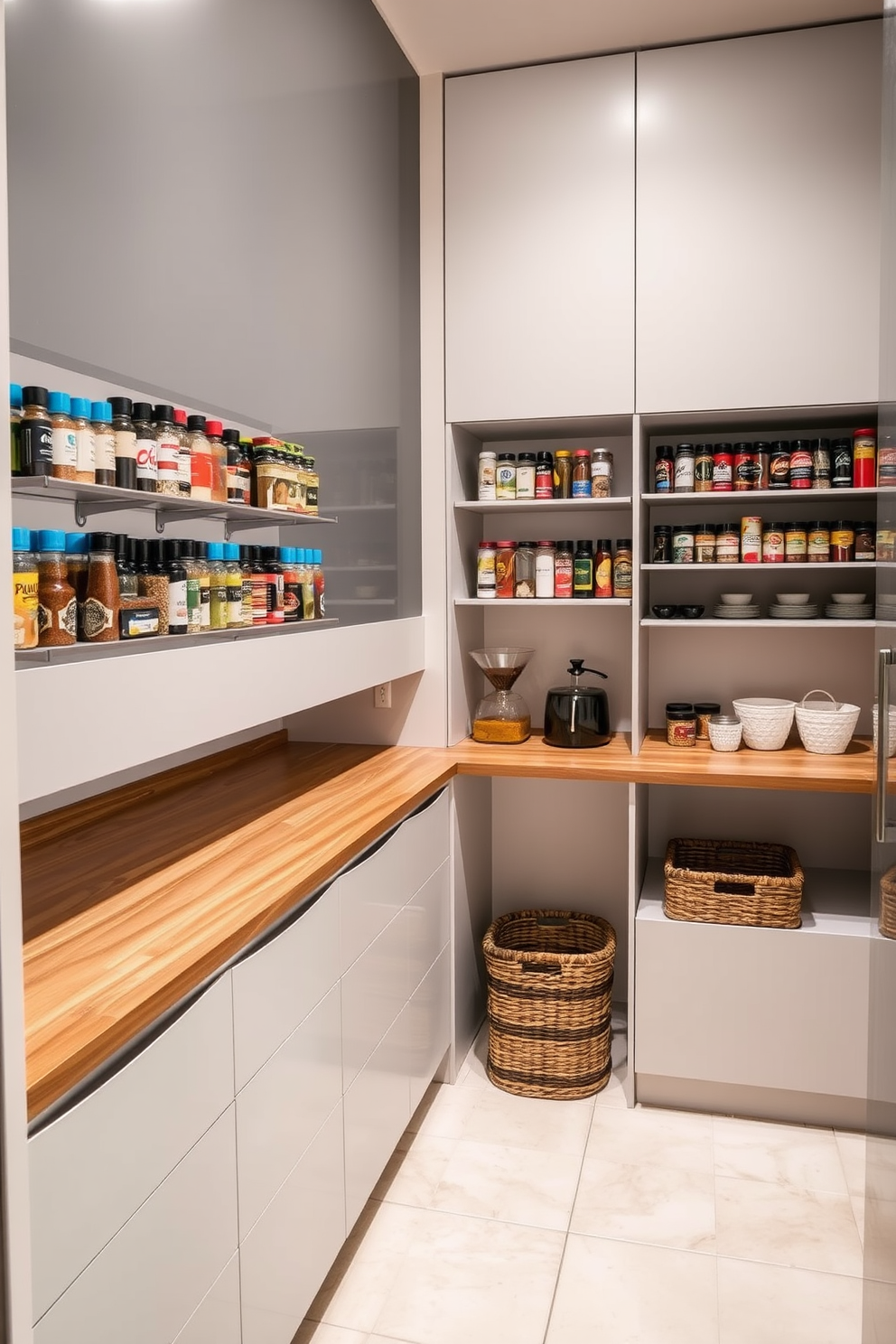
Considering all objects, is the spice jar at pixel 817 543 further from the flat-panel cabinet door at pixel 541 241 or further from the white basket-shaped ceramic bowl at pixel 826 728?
the flat-panel cabinet door at pixel 541 241

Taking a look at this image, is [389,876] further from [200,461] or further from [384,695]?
[200,461]

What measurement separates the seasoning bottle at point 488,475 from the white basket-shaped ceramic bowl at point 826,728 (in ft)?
3.50

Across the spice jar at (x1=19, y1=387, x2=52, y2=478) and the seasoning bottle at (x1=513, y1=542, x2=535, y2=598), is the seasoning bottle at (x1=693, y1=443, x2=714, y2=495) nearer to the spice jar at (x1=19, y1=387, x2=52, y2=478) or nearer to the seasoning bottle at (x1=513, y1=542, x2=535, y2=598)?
the seasoning bottle at (x1=513, y1=542, x2=535, y2=598)

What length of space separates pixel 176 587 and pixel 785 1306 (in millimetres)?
1758

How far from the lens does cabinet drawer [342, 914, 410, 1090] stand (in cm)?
187

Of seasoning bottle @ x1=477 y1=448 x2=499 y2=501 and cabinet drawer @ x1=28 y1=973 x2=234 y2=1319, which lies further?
seasoning bottle @ x1=477 y1=448 x2=499 y2=501

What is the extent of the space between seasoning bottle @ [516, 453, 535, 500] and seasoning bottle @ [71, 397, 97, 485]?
1688 millimetres

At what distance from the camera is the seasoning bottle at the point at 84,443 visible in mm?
1310


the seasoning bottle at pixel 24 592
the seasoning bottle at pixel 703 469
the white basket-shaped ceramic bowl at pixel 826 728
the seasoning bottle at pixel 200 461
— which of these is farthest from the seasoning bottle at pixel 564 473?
the seasoning bottle at pixel 24 592

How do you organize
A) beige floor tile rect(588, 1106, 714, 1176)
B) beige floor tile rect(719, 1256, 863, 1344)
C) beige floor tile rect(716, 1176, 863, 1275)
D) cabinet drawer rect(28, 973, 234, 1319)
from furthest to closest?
beige floor tile rect(588, 1106, 714, 1176)
beige floor tile rect(716, 1176, 863, 1275)
beige floor tile rect(719, 1256, 863, 1344)
cabinet drawer rect(28, 973, 234, 1319)

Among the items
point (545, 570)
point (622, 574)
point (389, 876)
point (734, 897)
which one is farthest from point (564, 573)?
point (389, 876)

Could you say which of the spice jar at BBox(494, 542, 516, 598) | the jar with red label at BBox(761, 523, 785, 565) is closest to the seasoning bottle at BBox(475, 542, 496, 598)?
the spice jar at BBox(494, 542, 516, 598)

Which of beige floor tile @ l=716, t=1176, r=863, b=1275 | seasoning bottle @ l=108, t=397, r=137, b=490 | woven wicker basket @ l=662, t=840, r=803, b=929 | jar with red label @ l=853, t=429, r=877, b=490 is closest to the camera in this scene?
seasoning bottle @ l=108, t=397, r=137, b=490

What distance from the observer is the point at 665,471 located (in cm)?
277
